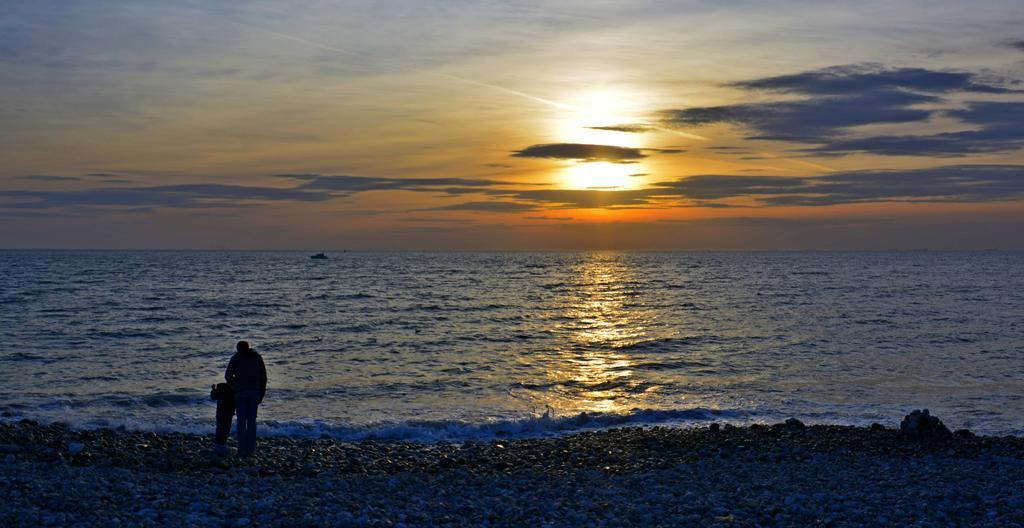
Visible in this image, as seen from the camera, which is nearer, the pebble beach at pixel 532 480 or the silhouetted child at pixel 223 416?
the pebble beach at pixel 532 480

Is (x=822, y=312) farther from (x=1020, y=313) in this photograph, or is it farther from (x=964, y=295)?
(x=964, y=295)

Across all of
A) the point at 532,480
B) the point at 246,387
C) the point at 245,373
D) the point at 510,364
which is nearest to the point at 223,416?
the point at 246,387

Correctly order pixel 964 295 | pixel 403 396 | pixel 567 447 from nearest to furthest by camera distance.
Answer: pixel 567 447 < pixel 403 396 < pixel 964 295

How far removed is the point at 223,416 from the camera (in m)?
15.6

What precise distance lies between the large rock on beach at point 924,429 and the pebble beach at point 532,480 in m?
0.19

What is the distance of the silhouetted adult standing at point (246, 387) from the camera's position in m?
15.6

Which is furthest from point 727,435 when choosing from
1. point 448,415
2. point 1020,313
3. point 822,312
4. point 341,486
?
point 1020,313

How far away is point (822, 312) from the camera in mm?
55688

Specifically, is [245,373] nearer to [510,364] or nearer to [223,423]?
[223,423]

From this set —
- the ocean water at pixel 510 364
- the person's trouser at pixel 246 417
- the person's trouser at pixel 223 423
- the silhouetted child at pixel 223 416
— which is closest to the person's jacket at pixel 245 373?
the person's trouser at pixel 246 417

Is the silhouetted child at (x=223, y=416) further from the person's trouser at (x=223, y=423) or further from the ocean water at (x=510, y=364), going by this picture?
the ocean water at (x=510, y=364)

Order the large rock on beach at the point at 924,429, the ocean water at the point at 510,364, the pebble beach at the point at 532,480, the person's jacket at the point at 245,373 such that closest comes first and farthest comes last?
the pebble beach at the point at 532,480, the person's jacket at the point at 245,373, the large rock on beach at the point at 924,429, the ocean water at the point at 510,364

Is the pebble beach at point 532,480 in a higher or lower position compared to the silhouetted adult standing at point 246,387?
lower

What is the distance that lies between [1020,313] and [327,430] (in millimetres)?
51515
